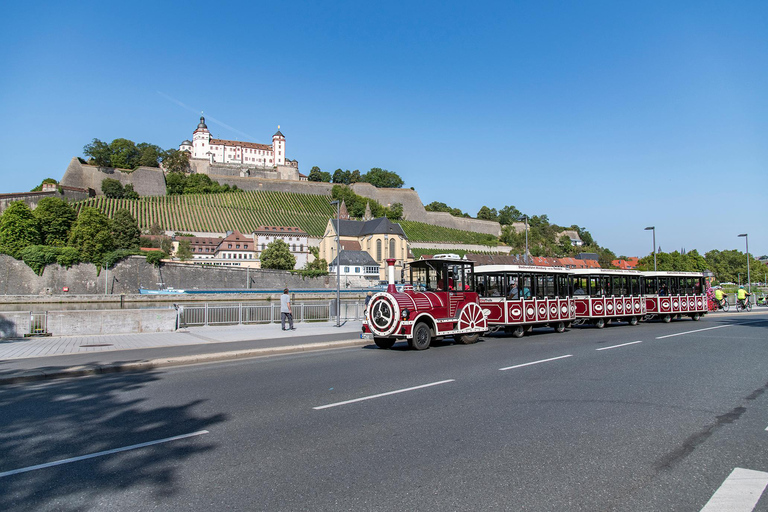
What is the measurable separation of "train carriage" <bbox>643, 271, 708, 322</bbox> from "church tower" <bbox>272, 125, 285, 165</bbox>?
154530 millimetres

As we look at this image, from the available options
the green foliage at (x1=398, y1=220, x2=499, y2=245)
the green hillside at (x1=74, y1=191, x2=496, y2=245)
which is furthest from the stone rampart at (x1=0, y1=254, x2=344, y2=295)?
the green foliage at (x1=398, y1=220, x2=499, y2=245)

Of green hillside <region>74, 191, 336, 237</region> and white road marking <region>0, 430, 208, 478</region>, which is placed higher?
green hillside <region>74, 191, 336, 237</region>

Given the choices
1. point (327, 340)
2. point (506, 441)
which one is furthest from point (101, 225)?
point (506, 441)

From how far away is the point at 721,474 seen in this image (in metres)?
4.65

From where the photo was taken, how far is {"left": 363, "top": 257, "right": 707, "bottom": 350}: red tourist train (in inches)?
572

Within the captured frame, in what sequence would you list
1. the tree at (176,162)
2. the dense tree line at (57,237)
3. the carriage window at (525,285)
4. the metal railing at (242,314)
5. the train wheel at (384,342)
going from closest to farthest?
1. the train wheel at (384,342)
2. the carriage window at (525,285)
3. the metal railing at (242,314)
4. the dense tree line at (57,237)
5. the tree at (176,162)

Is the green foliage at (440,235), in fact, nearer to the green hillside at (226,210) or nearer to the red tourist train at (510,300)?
the green hillside at (226,210)

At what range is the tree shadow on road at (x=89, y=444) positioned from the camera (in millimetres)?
4242

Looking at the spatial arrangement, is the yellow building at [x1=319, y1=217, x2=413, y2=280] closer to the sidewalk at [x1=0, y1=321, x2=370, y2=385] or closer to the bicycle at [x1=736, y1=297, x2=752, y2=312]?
the bicycle at [x1=736, y1=297, x2=752, y2=312]

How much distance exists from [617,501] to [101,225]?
290ft

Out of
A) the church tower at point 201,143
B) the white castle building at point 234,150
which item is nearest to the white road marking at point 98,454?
the white castle building at point 234,150

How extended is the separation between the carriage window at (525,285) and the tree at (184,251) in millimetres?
87185

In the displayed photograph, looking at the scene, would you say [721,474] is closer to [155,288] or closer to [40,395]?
→ [40,395]

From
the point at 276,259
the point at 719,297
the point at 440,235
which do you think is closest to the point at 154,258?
Result: the point at 276,259
